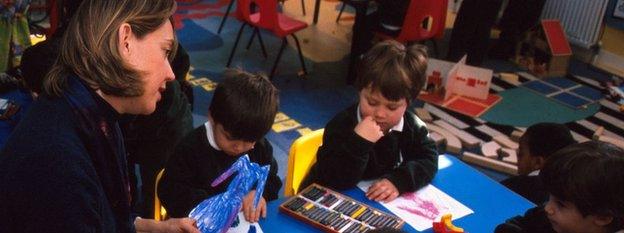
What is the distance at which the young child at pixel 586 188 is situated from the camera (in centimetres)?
150

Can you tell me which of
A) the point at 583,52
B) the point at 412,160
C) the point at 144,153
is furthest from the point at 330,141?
the point at 583,52

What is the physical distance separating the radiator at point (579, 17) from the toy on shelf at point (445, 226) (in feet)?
15.5

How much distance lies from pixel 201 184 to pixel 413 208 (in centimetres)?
68

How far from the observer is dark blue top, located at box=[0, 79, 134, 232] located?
0.90 m

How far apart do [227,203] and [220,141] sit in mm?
283

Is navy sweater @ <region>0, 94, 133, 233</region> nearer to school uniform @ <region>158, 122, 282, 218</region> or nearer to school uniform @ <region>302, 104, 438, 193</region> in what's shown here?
school uniform @ <region>158, 122, 282, 218</region>

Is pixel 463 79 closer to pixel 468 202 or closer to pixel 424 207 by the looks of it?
pixel 468 202

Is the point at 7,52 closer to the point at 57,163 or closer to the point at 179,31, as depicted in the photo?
the point at 179,31

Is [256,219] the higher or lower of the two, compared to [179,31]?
higher

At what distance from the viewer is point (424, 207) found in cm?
190

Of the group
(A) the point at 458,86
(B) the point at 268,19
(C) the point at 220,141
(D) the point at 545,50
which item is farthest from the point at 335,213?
(D) the point at 545,50

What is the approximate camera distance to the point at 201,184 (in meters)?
1.86

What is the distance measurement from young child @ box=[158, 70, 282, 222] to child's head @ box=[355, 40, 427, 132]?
39 cm

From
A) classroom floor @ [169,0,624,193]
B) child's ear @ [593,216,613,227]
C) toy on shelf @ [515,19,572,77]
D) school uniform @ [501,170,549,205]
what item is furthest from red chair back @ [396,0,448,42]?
child's ear @ [593,216,613,227]
